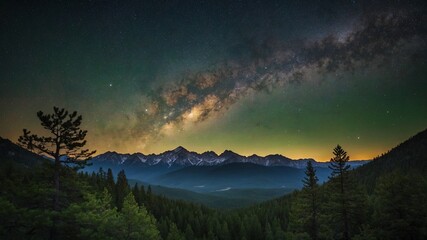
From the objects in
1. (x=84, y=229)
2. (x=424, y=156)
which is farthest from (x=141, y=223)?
(x=424, y=156)

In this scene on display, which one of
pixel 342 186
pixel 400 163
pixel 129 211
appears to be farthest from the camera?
pixel 400 163

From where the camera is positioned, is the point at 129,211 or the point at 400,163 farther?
the point at 400,163

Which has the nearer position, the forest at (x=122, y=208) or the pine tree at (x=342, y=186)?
the forest at (x=122, y=208)

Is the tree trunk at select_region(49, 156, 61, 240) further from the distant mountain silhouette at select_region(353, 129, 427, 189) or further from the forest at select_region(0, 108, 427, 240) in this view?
the distant mountain silhouette at select_region(353, 129, 427, 189)

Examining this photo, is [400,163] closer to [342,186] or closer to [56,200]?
[342,186]

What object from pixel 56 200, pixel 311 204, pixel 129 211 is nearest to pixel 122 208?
pixel 129 211

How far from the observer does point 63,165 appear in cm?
1934

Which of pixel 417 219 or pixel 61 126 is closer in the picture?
pixel 61 126

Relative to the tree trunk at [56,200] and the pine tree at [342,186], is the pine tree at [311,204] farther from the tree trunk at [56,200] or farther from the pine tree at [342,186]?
the tree trunk at [56,200]

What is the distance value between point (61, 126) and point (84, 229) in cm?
682

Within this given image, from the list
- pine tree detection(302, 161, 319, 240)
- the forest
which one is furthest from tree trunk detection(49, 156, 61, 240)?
pine tree detection(302, 161, 319, 240)

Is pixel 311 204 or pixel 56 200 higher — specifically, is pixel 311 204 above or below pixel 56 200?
below

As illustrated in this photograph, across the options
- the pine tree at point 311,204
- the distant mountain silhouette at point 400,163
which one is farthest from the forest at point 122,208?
the distant mountain silhouette at point 400,163

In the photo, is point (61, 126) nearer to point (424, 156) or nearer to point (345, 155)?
point (345, 155)
